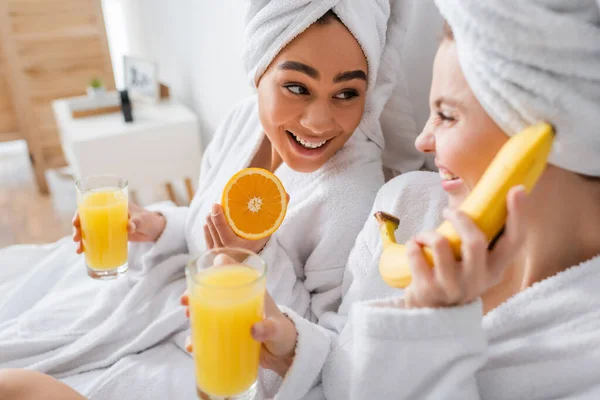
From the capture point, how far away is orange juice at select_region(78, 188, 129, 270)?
1.26m

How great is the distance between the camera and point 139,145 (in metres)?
2.61

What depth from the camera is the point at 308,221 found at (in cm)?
131

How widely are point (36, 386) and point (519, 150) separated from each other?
977 mm

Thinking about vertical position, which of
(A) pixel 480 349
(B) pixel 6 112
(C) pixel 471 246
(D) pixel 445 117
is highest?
(D) pixel 445 117

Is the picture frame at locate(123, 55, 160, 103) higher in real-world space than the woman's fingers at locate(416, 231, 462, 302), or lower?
lower

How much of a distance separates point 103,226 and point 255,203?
0.42 m

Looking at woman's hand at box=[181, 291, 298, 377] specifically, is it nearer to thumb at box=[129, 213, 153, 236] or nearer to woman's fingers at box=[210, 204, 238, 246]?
woman's fingers at box=[210, 204, 238, 246]

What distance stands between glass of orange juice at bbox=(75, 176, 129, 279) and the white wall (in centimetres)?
96

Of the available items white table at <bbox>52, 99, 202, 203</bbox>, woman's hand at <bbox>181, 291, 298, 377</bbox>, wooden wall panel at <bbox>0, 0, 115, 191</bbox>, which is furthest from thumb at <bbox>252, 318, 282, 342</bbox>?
wooden wall panel at <bbox>0, 0, 115, 191</bbox>

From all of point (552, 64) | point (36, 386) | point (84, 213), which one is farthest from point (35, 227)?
point (552, 64)

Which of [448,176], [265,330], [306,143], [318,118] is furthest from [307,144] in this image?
[265,330]

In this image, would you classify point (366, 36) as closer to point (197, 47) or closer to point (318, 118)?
point (318, 118)

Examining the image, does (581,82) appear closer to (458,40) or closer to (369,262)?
(458,40)

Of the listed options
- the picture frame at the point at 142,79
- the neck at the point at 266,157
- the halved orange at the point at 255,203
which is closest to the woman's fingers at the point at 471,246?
the halved orange at the point at 255,203
